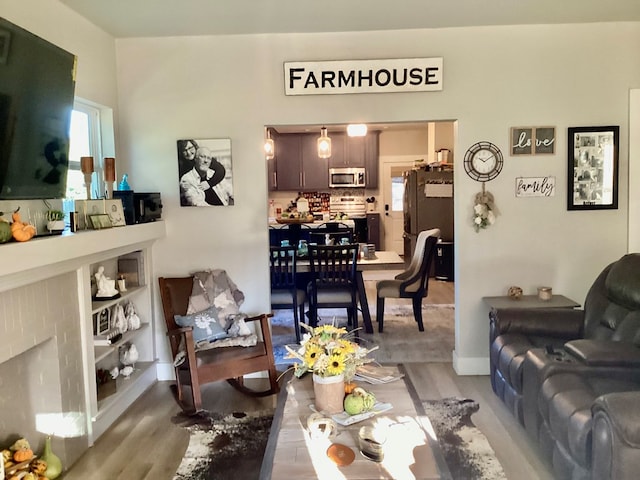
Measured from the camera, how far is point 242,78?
388 centimetres

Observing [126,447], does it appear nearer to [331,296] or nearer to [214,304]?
[214,304]

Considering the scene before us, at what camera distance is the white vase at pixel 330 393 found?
228cm

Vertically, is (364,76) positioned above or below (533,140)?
above

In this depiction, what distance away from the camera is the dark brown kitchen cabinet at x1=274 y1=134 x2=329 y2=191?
9.62m

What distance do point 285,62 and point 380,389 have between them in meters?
2.54

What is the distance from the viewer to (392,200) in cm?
998

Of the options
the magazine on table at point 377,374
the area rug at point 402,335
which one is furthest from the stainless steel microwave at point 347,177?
the magazine on table at point 377,374

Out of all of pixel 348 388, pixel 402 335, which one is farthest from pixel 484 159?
pixel 348 388

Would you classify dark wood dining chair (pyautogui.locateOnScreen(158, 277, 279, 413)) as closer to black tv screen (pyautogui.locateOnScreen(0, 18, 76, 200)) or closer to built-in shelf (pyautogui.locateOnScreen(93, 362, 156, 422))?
built-in shelf (pyautogui.locateOnScreen(93, 362, 156, 422))

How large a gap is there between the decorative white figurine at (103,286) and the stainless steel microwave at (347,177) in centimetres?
670

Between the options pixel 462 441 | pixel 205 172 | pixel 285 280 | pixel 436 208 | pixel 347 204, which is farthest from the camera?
pixel 347 204

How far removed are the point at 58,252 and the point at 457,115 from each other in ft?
9.51

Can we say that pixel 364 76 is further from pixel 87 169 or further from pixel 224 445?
pixel 224 445

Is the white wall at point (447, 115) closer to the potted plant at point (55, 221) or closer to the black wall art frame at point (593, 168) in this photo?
the black wall art frame at point (593, 168)
